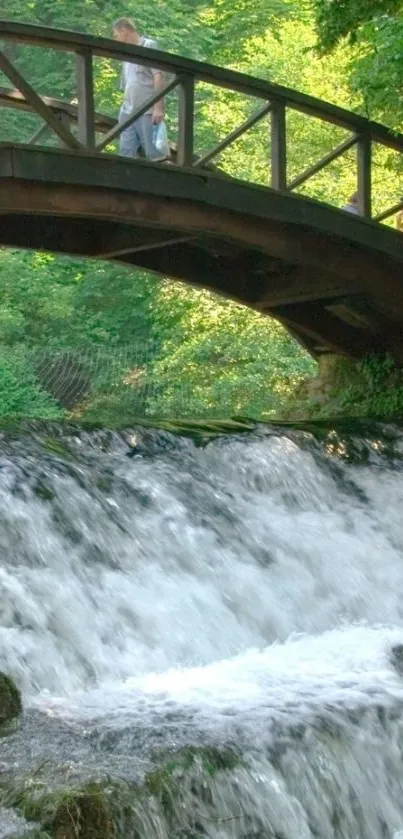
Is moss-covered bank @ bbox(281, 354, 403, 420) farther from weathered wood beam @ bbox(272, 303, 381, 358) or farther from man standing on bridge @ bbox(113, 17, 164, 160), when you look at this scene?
man standing on bridge @ bbox(113, 17, 164, 160)

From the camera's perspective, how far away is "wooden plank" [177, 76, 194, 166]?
37.2 ft

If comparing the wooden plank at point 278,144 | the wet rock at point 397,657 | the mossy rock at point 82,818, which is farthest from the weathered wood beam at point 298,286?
the mossy rock at point 82,818

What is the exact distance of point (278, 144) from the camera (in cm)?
1231

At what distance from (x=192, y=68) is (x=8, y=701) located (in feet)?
21.5

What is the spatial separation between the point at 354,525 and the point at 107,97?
17.6 meters

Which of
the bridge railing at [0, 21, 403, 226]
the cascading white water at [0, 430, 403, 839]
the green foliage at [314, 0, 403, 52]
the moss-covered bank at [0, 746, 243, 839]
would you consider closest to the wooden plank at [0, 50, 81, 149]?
the bridge railing at [0, 21, 403, 226]

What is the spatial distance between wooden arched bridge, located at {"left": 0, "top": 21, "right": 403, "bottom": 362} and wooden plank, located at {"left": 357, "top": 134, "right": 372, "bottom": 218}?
0.01 meters

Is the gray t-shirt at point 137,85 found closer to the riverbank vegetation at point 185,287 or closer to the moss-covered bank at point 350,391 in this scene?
the riverbank vegetation at point 185,287

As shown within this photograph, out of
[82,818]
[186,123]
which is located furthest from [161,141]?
[82,818]

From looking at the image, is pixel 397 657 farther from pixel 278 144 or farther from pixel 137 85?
pixel 278 144

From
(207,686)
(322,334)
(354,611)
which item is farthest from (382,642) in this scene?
(322,334)

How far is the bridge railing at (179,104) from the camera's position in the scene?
10258 millimetres

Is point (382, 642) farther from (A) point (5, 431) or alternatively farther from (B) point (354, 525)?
(A) point (5, 431)

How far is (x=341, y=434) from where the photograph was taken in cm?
1273
